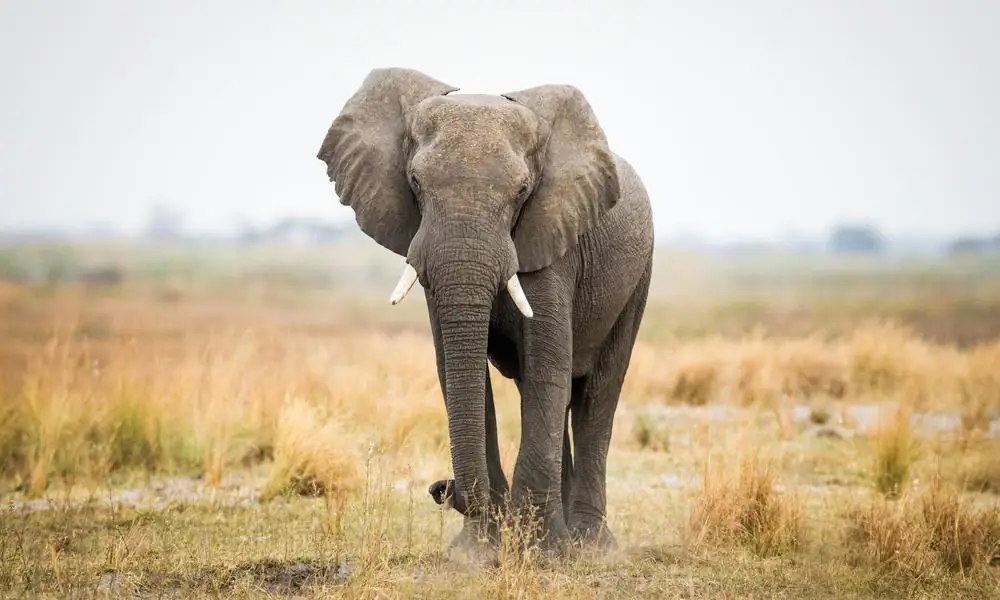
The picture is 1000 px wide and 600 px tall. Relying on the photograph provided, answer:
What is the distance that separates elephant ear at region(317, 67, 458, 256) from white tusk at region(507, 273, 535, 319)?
2.81 feet

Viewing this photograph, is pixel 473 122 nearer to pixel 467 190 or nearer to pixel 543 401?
pixel 467 190

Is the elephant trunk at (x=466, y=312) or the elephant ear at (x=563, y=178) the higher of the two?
the elephant ear at (x=563, y=178)

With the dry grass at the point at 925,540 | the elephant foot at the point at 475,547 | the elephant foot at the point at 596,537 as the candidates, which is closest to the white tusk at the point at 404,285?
the elephant foot at the point at 475,547

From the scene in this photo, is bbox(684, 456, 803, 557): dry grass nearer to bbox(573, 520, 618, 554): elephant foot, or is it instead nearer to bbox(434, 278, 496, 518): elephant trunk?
bbox(573, 520, 618, 554): elephant foot

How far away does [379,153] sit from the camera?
30.1 feet

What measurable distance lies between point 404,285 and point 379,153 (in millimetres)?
1389

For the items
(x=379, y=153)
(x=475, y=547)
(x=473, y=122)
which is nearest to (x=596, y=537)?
(x=475, y=547)

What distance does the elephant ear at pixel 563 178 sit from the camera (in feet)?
29.5

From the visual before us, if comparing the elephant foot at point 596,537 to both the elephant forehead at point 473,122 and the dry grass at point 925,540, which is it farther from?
the elephant forehead at point 473,122

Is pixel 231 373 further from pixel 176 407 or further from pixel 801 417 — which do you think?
pixel 801 417

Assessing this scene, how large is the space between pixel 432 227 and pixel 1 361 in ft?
35.1

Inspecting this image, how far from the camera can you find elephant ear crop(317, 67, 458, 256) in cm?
902

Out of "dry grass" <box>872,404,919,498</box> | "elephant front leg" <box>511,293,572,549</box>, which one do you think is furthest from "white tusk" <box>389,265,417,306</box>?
"dry grass" <box>872,404,919,498</box>

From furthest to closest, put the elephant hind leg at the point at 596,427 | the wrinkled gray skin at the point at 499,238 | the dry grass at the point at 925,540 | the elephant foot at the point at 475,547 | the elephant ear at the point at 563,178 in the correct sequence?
the elephant hind leg at the point at 596,427 → the dry grass at the point at 925,540 → the elephant foot at the point at 475,547 → the elephant ear at the point at 563,178 → the wrinkled gray skin at the point at 499,238
